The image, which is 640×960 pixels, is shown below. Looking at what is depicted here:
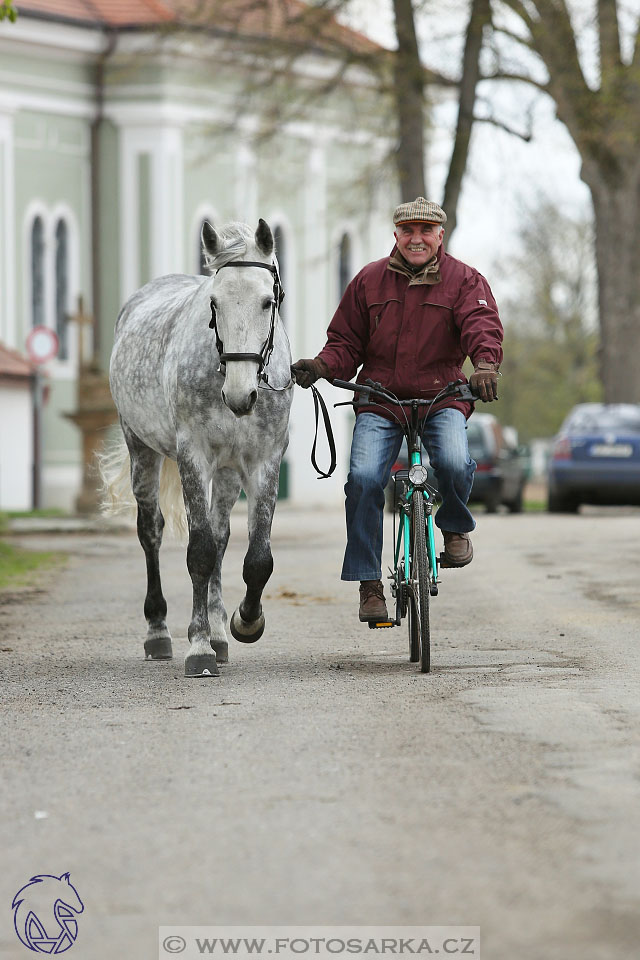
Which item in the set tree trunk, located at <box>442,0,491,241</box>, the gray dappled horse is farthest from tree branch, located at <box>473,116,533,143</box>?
the gray dappled horse

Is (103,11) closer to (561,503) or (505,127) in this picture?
(505,127)

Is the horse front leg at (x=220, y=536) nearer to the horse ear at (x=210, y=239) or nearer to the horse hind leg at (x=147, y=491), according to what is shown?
the horse hind leg at (x=147, y=491)

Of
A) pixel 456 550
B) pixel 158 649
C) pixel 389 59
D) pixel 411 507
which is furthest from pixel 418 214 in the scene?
pixel 389 59

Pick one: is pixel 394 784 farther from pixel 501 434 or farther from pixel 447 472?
pixel 501 434

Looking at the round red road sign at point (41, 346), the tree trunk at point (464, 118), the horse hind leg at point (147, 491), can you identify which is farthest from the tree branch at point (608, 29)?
the horse hind leg at point (147, 491)

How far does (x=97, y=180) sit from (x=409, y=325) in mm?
30551

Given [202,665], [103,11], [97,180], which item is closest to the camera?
[202,665]

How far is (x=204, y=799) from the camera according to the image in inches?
225

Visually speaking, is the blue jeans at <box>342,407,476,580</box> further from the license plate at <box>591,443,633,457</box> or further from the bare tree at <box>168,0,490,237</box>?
the bare tree at <box>168,0,490,237</box>

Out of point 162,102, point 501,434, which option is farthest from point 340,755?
point 162,102

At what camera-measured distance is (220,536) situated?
30.9 feet

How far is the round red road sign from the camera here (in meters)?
29.5

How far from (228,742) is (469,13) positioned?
23.9 metres

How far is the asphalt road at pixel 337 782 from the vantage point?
4.45 metres
